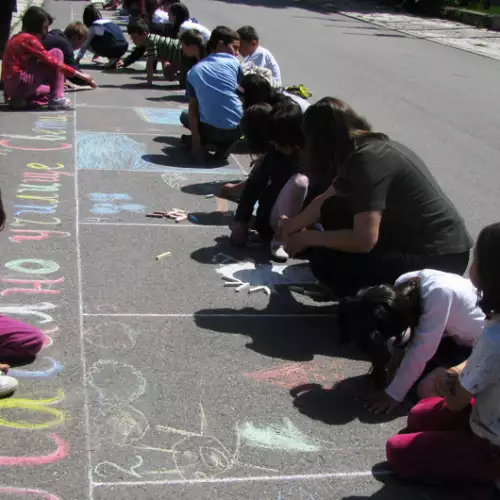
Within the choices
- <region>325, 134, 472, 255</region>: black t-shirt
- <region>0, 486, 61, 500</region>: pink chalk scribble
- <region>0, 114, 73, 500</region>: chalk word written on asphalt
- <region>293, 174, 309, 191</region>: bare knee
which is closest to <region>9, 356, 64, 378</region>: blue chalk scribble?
<region>0, 114, 73, 500</region>: chalk word written on asphalt

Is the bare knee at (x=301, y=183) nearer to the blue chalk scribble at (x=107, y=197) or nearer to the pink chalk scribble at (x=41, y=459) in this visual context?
the blue chalk scribble at (x=107, y=197)

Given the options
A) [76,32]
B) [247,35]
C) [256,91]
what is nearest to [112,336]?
[256,91]

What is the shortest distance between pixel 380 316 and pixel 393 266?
0.72 meters

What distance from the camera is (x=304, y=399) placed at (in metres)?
3.04

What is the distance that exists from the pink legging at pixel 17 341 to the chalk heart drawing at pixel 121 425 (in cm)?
46

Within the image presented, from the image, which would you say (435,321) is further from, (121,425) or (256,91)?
(256,91)

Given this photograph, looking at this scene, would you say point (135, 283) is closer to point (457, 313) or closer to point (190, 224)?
point (190, 224)

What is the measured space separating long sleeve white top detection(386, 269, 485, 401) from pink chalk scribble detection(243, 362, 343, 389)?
1.15 ft

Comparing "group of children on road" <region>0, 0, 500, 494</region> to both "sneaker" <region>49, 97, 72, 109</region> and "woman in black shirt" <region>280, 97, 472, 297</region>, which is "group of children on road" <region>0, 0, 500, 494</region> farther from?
"sneaker" <region>49, 97, 72, 109</region>

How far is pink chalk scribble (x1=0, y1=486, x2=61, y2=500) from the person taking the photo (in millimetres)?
2381

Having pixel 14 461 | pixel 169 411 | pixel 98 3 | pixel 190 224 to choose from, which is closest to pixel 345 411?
pixel 169 411

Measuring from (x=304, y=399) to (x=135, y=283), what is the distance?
1.28 m

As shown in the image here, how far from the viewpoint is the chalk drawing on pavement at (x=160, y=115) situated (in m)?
7.96

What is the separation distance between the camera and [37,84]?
7.89m
